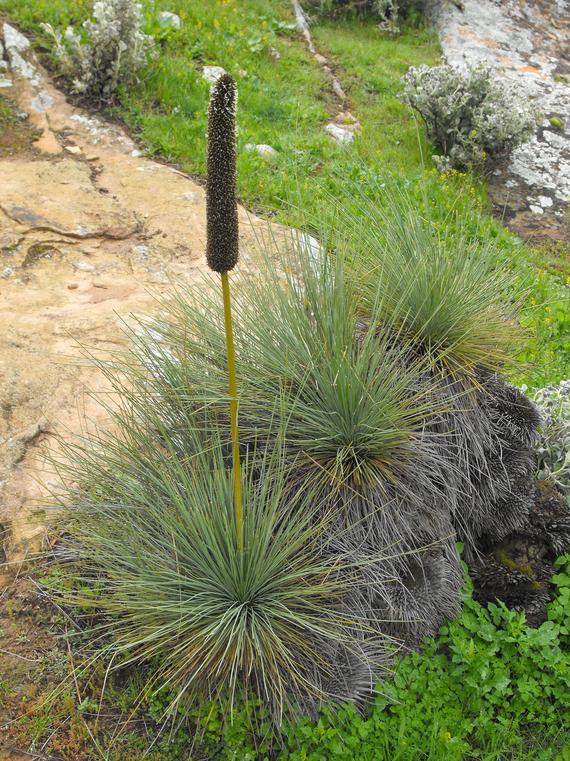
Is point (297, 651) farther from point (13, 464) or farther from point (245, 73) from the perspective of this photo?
point (245, 73)

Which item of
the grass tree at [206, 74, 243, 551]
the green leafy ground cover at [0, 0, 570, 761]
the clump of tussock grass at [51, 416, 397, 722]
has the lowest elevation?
the green leafy ground cover at [0, 0, 570, 761]

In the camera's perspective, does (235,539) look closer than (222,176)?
No

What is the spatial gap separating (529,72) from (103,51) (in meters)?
5.66

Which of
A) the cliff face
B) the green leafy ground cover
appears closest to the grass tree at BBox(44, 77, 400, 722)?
the green leafy ground cover

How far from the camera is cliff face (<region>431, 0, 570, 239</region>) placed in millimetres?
7316

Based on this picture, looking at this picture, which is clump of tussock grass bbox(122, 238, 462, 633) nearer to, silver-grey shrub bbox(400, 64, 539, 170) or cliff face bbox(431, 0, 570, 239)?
cliff face bbox(431, 0, 570, 239)

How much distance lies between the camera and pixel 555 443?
385 centimetres

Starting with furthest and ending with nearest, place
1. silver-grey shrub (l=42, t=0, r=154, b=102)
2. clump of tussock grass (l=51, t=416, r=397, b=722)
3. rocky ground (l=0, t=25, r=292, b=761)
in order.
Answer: silver-grey shrub (l=42, t=0, r=154, b=102) → rocky ground (l=0, t=25, r=292, b=761) → clump of tussock grass (l=51, t=416, r=397, b=722)

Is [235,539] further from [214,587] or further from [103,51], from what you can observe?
[103,51]

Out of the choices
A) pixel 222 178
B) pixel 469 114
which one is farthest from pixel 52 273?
pixel 469 114

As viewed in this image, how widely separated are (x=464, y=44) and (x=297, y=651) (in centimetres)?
899

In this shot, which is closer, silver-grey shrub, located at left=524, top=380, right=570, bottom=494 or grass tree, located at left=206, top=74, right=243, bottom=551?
grass tree, located at left=206, top=74, right=243, bottom=551

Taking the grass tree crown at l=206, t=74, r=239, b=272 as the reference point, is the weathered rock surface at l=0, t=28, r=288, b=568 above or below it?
below

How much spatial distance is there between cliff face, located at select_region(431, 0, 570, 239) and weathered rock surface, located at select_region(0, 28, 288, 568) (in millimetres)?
3353
